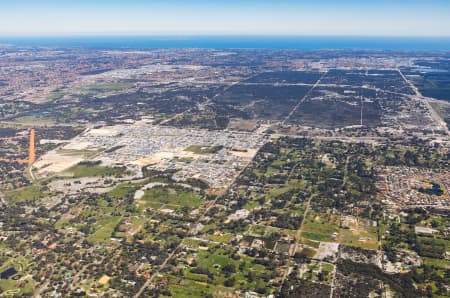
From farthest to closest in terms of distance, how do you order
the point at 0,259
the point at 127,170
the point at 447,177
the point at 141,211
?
1. the point at 127,170
2. the point at 447,177
3. the point at 141,211
4. the point at 0,259

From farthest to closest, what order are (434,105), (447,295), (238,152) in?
(434,105)
(238,152)
(447,295)

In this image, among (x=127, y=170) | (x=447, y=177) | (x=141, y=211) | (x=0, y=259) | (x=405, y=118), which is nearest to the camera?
(x=0, y=259)

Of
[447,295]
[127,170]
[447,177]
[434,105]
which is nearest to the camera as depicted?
[447,295]

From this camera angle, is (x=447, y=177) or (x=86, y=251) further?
(x=447, y=177)

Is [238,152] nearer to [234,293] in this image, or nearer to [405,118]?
[234,293]

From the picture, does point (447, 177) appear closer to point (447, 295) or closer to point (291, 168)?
point (291, 168)

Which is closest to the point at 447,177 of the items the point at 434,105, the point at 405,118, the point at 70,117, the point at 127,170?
the point at 405,118

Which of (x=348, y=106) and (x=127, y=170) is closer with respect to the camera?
(x=127, y=170)

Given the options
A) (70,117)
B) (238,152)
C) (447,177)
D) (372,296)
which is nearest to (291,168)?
(238,152)
